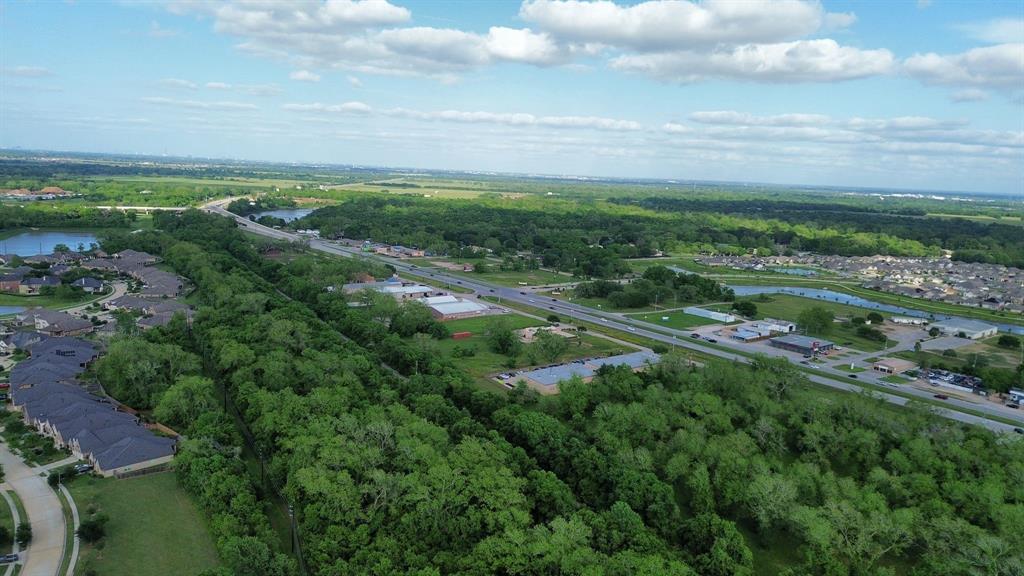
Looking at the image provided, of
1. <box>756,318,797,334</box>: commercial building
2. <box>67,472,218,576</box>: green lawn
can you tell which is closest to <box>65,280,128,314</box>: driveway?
<box>67,472,218,576</box>: green lawn

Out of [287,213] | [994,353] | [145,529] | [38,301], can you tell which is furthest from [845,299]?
[287,213]

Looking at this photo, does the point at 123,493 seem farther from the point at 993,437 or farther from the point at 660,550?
the point at 993,437

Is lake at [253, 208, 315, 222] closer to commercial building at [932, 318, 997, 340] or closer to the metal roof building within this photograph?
the metal roof building

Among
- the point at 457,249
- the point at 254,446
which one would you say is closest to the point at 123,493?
the point at 254,446

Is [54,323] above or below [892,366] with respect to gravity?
above

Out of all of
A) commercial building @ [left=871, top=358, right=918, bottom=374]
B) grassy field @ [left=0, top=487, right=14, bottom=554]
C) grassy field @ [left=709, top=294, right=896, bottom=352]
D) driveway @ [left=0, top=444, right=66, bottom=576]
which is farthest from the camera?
grassy field @ [left=709, top=294, right=896, bottom=352]

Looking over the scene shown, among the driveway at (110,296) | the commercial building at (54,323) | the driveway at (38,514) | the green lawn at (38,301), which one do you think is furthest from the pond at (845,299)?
the green lawn at (38,301)

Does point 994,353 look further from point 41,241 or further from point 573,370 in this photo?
point 41,241

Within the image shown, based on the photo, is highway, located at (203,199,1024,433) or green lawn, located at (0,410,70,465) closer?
green lawn, located at (0,410,70,465)
